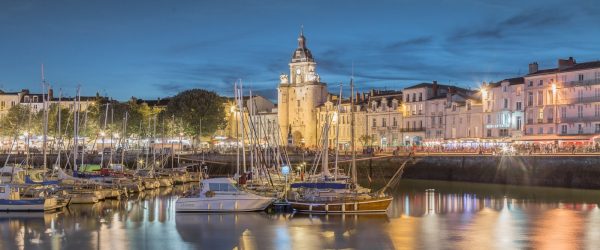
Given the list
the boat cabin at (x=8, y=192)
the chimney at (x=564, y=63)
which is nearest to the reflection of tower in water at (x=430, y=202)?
the boat cabin at (x=8, y=192)

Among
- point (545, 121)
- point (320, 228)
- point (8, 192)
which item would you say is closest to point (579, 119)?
point (545, 121)

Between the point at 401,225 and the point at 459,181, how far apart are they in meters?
38.9

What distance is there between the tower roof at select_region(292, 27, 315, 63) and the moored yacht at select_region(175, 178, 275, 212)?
276ft

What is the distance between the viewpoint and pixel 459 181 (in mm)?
77250

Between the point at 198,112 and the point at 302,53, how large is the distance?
19.6 m

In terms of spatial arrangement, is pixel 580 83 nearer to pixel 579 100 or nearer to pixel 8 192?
pixel 579 100

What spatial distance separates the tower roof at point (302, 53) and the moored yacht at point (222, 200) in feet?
276

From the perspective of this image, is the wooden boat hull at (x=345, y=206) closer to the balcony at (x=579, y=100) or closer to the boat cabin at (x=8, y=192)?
the boat cabin at (x=8, y=192)

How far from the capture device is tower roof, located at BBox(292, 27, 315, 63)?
12800 cm

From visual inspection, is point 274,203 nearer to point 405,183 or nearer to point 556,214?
point 556,214

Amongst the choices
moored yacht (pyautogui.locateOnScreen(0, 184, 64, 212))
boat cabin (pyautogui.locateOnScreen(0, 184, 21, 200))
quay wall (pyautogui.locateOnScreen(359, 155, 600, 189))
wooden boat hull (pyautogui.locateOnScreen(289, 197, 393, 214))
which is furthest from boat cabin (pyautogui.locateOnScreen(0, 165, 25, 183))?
quay wall (pyautogui.locateOnScreen(359, 155, 600, 189))

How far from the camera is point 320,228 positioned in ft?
125

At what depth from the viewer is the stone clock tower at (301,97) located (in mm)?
126312

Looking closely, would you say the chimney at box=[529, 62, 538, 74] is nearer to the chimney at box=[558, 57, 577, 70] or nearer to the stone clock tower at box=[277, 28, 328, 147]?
the chimney at box=[558, 57, 577, 70]
